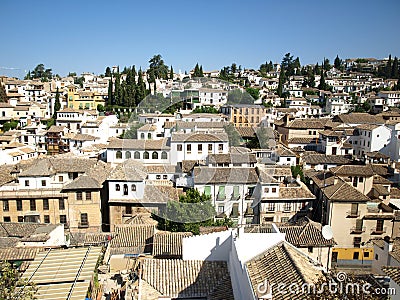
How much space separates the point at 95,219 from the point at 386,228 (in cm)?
988

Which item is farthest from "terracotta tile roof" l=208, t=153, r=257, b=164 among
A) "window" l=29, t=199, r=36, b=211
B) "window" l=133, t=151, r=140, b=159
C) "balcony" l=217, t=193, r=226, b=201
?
"window" l=29, t=199, r=36, b=211

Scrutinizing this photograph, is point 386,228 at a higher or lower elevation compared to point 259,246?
lower

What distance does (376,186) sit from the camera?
13.7 m

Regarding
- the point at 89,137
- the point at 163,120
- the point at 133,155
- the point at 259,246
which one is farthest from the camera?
the point at 89,137

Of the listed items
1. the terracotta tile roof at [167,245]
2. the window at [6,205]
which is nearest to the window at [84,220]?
the window at [6,205]

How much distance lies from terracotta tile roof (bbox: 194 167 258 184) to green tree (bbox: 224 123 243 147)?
245 cm

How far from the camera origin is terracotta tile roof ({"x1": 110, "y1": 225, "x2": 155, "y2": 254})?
854 cm

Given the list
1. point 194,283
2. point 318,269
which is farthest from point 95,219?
point 318,269

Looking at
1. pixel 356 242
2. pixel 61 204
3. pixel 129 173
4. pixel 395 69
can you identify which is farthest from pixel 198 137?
pixel 395 69

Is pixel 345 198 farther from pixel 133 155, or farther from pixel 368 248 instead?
pixel 133 155

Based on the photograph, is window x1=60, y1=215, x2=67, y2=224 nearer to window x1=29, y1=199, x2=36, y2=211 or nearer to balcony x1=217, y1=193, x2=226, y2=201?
window x1=29, y1=199, x2=36, y2=211

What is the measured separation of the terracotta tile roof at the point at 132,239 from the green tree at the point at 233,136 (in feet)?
21.4

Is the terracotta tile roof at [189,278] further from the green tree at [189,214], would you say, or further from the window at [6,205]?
the window at [6,205]

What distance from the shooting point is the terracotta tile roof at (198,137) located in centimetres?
1427
